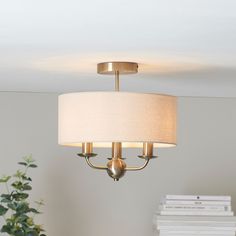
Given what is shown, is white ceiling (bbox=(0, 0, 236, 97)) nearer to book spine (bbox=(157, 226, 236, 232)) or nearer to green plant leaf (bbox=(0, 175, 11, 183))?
green plant leaf (bbox=(0, 175, 11, 183))

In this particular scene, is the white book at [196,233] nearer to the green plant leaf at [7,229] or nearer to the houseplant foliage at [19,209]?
the houseplant foliage at [19,209]

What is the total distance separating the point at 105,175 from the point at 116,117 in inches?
47.4

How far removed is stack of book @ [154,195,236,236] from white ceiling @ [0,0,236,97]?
1.82ft

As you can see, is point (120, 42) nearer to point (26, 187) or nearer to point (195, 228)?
point (26, 187)

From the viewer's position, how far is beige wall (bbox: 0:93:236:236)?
3.86 metres

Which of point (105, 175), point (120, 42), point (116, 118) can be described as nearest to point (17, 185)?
point (105, 175)

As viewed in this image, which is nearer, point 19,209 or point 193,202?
point 19,209

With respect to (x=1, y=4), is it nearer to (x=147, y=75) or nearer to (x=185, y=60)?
(x=185, y=60)

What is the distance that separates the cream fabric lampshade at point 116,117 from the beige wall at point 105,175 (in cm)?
107

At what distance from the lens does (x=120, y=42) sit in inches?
101

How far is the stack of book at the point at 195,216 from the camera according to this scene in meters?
3.66

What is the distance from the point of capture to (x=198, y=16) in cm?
216

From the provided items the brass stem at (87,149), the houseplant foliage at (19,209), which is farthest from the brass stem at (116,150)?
the houseplant foliage at (19,209)

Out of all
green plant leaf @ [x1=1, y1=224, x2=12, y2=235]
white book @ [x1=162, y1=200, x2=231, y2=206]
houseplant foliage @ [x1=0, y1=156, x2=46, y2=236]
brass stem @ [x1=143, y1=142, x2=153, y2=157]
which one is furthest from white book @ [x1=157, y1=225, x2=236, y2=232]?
brass stem @ [x1=143, y1=142, x2=153, y2=157]
